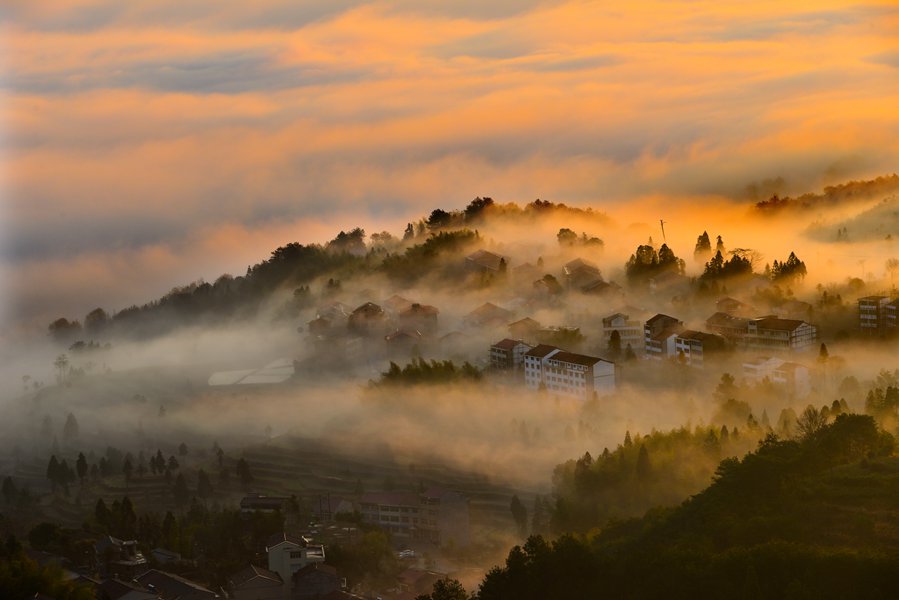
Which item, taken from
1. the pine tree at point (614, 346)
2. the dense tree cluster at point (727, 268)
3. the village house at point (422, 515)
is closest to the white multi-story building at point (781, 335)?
the pine tree at point (614, 346)

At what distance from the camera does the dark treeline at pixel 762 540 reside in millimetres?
20688

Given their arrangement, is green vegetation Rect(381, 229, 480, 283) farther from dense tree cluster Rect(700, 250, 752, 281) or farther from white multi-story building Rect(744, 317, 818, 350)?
white multi-story building Rect(744, 317, 818, 350)

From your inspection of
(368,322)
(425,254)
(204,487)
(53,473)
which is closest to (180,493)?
(204,487)

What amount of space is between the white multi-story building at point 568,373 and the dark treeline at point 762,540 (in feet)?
24.6

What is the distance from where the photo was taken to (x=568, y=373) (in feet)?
109

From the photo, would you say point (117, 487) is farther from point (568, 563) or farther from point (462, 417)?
point (568, 563)

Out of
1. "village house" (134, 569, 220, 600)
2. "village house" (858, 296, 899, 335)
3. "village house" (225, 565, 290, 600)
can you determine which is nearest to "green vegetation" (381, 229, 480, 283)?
"village house" (858, 296, 899, 335)

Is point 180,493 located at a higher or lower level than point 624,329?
lower

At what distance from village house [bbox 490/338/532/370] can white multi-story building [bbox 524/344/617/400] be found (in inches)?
9.8

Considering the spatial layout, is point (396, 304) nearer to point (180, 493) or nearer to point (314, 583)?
point (180, 493)

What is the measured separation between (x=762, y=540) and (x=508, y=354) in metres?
13.1

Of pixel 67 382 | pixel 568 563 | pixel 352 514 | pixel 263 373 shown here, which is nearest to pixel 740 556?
pixel 568 563

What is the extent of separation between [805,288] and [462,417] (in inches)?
325

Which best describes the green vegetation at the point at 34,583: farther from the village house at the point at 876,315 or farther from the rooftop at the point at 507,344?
the village house at the point at 876,315
